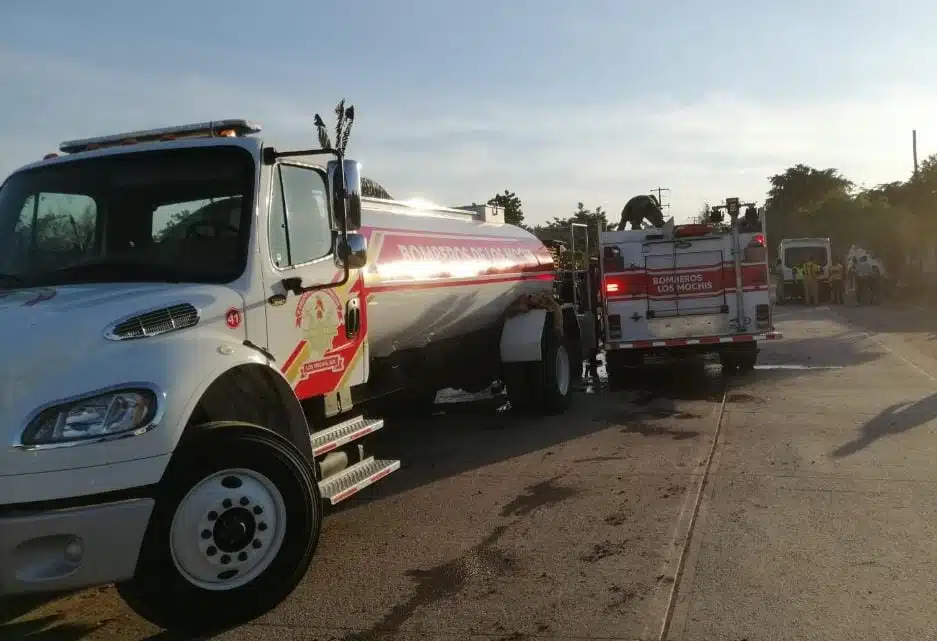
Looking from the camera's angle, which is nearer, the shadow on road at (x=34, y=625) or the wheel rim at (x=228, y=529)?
the wheel rim at (x=228, y=529)

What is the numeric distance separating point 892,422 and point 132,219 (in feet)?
25.4

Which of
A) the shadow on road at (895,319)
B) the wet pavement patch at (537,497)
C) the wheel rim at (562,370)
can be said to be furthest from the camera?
the shadow on road at (895,319)

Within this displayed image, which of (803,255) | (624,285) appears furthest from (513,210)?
(803,255)

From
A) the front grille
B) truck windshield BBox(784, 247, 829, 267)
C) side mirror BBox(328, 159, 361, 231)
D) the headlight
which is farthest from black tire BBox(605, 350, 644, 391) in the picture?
truck windshield BBox(784, 247, 829, 267)

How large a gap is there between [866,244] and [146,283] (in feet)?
190

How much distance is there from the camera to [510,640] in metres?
4.42

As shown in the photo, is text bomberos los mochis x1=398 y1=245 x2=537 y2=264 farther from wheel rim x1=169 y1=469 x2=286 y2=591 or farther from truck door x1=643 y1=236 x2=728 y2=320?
wheel rim x1=169 y1=469 x2=286 y2=591

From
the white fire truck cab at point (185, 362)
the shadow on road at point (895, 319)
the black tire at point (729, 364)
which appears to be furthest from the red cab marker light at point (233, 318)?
the shadow on road at point (895, 319)

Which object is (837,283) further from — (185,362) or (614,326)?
(185,362)

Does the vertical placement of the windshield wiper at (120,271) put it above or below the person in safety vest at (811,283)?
above

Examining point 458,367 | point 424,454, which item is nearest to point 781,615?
point 424,454

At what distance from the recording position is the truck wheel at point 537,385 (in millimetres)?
11031

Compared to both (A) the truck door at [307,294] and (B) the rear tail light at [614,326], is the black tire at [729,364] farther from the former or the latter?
(A) the truck door at [307,294]

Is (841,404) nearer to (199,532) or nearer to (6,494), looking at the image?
(199,532)
